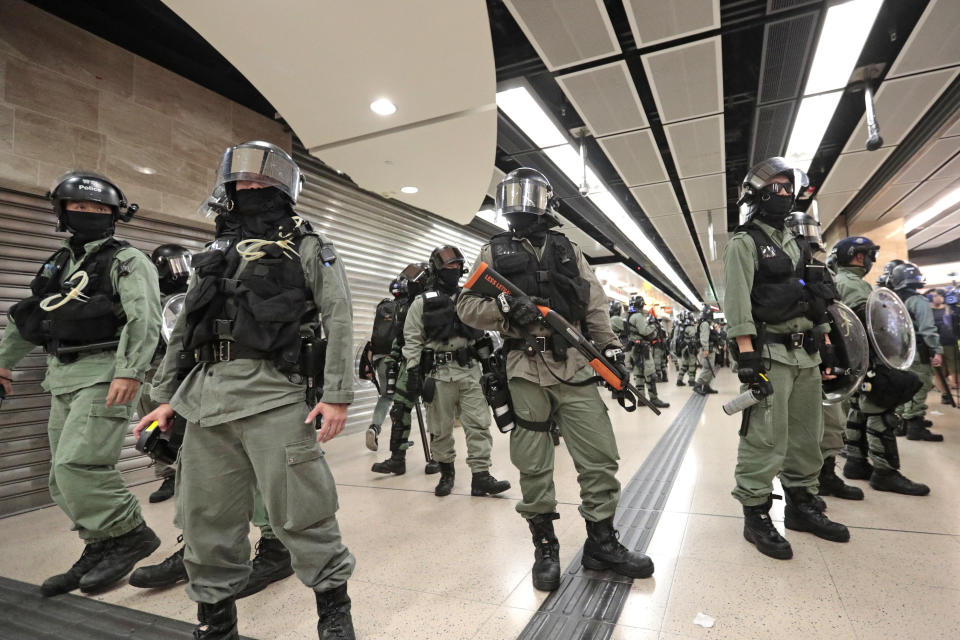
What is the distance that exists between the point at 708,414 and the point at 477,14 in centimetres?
565

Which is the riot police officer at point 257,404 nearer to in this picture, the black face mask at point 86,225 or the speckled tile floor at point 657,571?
the speckled tile floor at point 657,571

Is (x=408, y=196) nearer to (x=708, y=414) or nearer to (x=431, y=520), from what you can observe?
(x=431, y=520)

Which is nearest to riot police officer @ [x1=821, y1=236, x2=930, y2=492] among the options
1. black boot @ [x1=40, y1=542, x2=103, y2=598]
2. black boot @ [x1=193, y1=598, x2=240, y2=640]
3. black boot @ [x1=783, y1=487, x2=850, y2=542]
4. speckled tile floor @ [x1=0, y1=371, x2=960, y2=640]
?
speckled tile floor @ [x1=0, y1=371, x2=960, y2=640]

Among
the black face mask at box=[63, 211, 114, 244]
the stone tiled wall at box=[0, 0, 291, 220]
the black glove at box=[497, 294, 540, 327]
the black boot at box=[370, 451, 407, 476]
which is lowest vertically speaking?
the black boot at box=[370, 451, 407, 476]

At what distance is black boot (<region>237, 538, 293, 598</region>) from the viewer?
1960 millimetres

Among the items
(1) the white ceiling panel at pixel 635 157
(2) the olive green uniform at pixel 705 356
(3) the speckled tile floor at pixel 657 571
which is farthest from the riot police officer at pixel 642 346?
(3) the speckled tile floor at pixel 657 571

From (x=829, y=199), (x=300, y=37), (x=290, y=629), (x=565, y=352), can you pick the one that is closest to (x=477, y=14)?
(x=300, y=37)

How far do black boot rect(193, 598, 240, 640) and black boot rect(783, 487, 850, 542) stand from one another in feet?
8.51

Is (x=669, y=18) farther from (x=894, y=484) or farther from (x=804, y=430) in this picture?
(x=894, y=484)

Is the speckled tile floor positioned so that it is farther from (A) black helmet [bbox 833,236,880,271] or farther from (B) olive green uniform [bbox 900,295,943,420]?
(A) black helmet [bbox 833,236,880,271]

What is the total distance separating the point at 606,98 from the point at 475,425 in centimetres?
324

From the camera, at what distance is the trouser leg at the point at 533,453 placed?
1.97 meters

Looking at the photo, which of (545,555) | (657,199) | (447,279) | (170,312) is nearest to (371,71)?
(447,279)

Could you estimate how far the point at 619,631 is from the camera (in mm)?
1571
